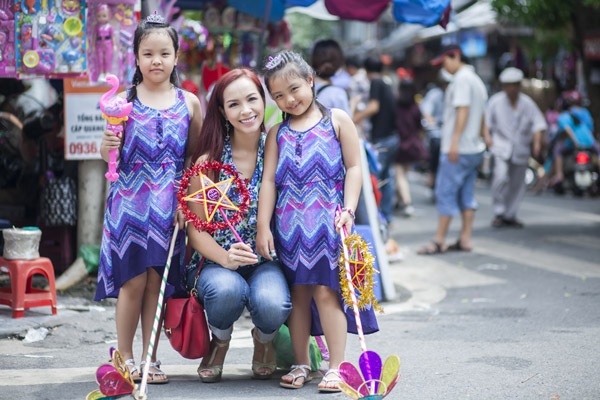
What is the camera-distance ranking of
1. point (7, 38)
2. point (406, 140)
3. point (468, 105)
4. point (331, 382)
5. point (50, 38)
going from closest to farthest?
point (331, 382)
point (7, 38)
point (50, 38)
point (468, 105)
point (406, 140)

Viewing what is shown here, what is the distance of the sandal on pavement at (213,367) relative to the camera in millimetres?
4941

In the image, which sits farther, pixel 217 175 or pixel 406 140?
pixel 406 140

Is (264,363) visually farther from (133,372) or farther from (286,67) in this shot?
(286,67)

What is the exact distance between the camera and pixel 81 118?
7.24 m

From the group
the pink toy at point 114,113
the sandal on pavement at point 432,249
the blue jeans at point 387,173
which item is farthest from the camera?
the blue jeans at point 387,173

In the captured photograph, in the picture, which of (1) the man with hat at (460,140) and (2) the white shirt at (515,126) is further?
(2) the white shirt at (515,126)

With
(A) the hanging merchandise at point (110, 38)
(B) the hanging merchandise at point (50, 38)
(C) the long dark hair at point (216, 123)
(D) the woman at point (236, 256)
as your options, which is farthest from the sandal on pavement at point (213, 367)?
(A) the hanging merchandise at point (110, 38)

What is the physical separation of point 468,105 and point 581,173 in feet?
24.3

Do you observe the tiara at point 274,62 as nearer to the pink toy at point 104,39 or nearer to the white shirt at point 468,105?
the pink toy at point 104,39

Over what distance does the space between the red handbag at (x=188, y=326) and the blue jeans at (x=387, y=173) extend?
5.33 meters

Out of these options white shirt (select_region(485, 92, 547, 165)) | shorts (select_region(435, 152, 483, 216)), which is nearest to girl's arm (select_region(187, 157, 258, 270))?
shorts (select_region(435, 152, 483, 216))

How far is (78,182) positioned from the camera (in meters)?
7.66

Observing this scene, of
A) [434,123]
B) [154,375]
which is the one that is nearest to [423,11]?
[154,375]

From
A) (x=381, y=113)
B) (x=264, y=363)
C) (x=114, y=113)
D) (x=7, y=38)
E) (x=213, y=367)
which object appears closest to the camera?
(x=114, y=113)
